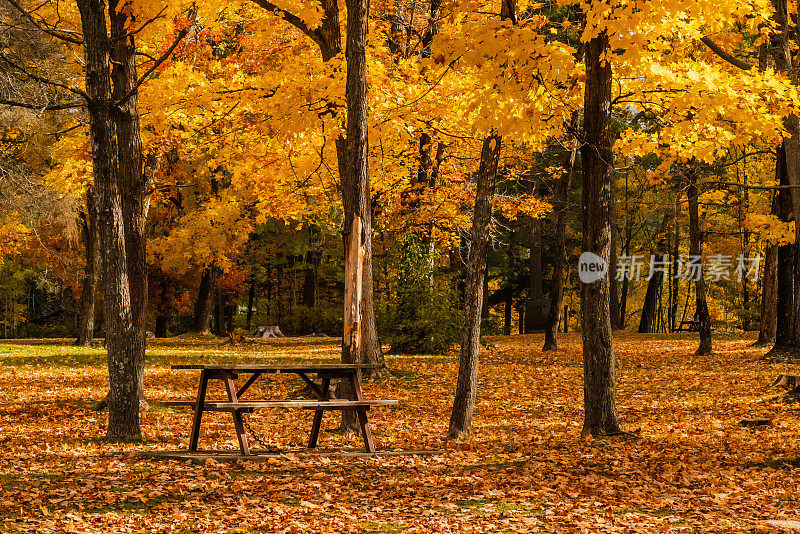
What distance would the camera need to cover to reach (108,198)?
852 centimetres

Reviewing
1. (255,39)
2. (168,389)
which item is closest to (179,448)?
(168,389)

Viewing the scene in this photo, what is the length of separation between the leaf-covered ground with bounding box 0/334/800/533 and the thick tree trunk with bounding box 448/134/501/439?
51 cm

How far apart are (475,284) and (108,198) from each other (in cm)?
423

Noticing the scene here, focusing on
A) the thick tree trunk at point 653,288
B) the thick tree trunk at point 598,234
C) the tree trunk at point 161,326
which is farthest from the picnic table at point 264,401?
the thick tree trunk at point 653,288

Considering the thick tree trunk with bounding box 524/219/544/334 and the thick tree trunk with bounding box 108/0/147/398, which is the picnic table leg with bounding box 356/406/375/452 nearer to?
the thick tree trunk with bounding box 108/0/147/398

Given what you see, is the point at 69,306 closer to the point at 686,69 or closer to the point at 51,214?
the point at 51,214

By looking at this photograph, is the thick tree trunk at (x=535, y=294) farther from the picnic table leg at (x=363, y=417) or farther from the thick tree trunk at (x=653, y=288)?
the picnic table leg at (x=363, y=417)

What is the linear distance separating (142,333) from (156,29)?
16.8 ft

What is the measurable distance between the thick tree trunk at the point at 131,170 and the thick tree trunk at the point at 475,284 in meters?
4.21

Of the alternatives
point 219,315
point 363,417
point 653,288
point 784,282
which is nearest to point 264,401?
point 363,417

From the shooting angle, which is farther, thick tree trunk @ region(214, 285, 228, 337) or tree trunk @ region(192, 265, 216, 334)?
thick tree trunk @ region(214, 285, 228, 337)

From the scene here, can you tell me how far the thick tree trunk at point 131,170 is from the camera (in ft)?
33.5

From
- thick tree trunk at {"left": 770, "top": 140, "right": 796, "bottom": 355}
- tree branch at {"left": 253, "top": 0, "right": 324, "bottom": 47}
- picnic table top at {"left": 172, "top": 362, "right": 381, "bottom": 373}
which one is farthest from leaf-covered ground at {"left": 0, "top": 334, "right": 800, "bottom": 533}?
tree branch at {"left": 253, "top": 0, "right": 324, "bottom": 47}

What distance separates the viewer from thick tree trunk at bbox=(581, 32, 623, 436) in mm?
9031
